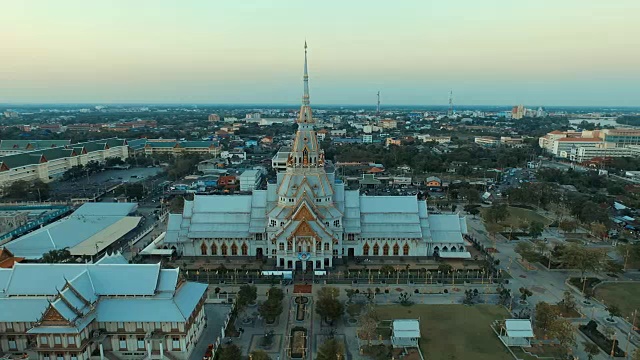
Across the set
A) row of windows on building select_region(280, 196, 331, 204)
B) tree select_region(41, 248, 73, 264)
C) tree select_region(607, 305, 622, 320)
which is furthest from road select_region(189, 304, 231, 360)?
tree select_region(607, 305, 622, 320)

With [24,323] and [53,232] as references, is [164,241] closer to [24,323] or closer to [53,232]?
[53,232]

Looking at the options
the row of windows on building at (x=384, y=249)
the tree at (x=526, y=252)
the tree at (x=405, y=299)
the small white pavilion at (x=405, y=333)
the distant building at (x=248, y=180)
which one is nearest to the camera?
the small white pavilion at (x=405, y=333)

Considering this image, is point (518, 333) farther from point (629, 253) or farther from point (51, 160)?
point (51, 160)

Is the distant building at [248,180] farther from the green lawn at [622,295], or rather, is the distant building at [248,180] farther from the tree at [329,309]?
the green lawn at [622,295]

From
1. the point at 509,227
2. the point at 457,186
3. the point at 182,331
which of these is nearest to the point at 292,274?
the point at 182,331

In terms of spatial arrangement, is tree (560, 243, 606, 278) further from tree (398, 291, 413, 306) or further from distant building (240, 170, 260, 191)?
distant building (240, 170, 260, 191)

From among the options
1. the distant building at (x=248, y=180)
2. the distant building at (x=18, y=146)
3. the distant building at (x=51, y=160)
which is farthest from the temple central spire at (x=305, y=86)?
the distant building at (x=18, y=146)
